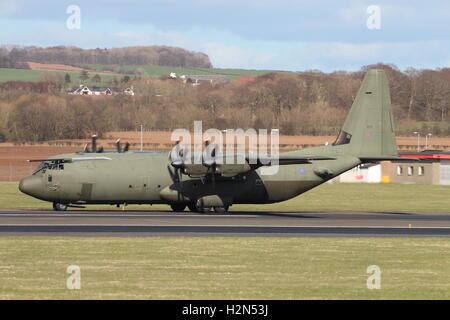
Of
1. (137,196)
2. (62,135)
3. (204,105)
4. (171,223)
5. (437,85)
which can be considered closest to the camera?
(171,223)

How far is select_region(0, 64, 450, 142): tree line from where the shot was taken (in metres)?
89.9

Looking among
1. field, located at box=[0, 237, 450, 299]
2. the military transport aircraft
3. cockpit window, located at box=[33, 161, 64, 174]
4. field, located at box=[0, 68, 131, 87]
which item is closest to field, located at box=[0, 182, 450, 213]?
the military transport aircraft

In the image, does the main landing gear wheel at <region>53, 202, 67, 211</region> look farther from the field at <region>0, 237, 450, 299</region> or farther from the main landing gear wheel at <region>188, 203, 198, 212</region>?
the field at <region>0, 237, 450, 299</region>

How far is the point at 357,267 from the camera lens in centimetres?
2416

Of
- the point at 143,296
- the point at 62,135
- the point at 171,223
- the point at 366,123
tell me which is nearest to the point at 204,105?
the point at 62,135

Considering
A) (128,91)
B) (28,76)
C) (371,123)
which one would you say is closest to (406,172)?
(128,91)

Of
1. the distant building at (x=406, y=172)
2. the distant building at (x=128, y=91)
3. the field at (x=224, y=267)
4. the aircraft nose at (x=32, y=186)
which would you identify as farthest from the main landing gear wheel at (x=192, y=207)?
the distant building at (x=128, y=91)

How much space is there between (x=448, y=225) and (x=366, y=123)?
1138cm

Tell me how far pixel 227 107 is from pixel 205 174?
52.0 meters

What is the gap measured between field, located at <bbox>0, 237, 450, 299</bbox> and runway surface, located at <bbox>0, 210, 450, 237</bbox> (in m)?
2.57

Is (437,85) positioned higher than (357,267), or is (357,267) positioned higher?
(437,85)

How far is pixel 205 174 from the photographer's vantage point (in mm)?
45625
